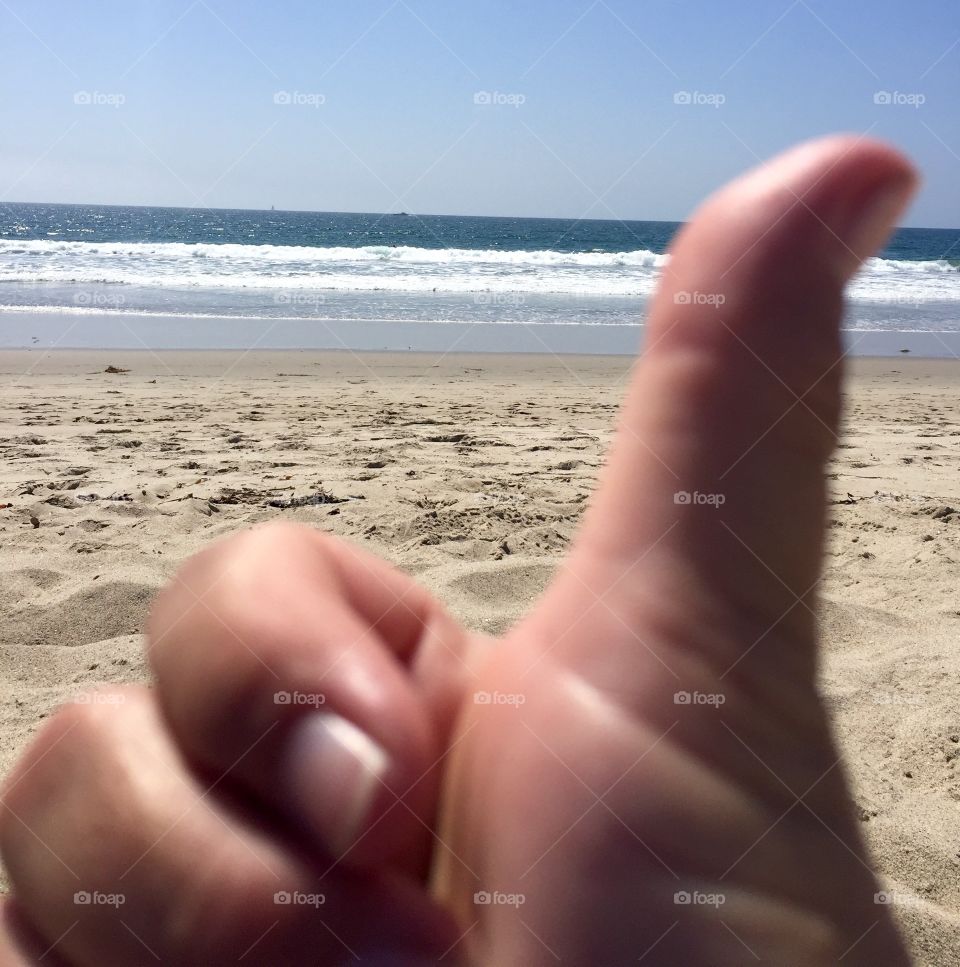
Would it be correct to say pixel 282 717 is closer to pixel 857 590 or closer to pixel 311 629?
pixel 311 629

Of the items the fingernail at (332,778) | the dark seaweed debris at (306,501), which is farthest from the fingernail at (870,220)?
the dark seaweed debris at (306,501)

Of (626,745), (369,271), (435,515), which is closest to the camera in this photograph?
(626,745)

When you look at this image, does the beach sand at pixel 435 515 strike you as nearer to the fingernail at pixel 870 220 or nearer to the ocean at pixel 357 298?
the fingernail at pixel 870 220

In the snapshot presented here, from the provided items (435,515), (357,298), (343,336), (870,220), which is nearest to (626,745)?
(870,220)

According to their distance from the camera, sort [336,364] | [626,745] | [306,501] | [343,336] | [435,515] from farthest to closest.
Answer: [343,336], [336,364], [306,501], [435,515], [626,745]

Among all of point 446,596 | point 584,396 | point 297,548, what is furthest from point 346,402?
point 297,548

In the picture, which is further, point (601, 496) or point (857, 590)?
point (857, 590)

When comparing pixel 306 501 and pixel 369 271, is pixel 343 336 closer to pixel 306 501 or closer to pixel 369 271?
pixel 306 501
